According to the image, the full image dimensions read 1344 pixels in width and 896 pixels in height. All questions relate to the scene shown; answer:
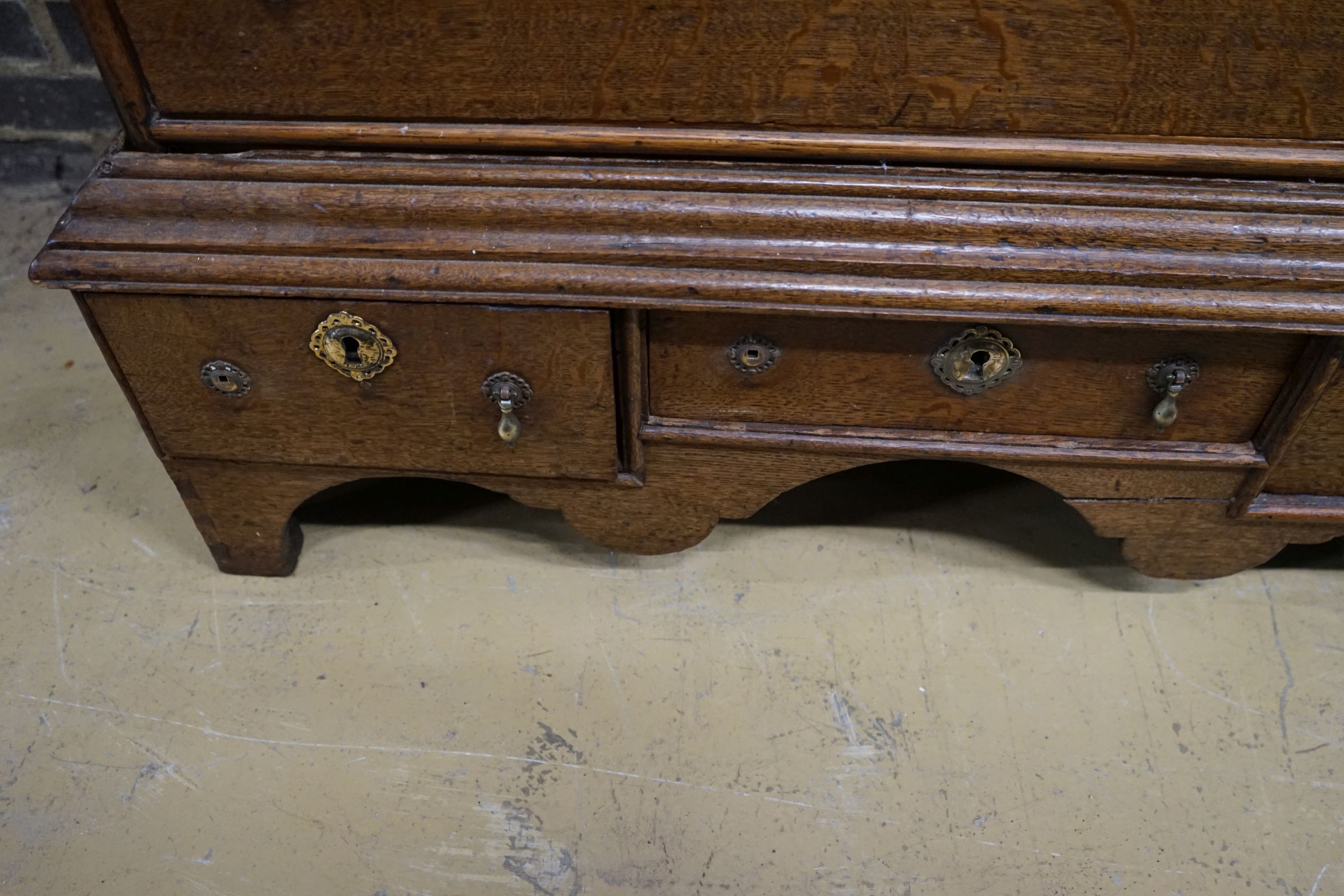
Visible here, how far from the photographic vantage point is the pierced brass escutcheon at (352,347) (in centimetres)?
99

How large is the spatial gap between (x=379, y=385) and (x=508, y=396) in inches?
6.1

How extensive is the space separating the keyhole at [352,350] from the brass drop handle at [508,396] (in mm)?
139

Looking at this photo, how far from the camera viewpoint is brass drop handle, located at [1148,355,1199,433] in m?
0.99

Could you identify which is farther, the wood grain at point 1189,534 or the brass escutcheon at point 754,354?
the wood grain at point 1189,534

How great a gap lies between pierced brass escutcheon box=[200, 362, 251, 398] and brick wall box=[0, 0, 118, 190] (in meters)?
1.23

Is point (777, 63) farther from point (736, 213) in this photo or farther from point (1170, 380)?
point (1170, 380)

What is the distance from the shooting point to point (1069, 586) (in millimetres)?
1358

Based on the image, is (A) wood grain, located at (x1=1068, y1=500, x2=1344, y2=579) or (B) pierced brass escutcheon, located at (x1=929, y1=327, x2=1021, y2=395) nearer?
(B) pierced brass escutcheon, located at (x1=929, y1=327, x2=1021, y2=395)

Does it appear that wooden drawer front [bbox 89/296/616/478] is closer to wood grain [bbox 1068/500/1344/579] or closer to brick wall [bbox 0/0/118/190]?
wood grain [bbox 1068/500/1344/579]

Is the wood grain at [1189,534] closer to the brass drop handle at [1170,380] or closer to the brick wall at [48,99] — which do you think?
the brass drop handle at [1170,380]

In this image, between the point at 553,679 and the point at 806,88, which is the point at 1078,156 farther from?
the point at 553,679

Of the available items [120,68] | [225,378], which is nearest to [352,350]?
[225,378]

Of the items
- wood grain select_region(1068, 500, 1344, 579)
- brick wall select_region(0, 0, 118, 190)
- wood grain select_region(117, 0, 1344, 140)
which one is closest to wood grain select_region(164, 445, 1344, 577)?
wood grain select_region(1068, 500, 1344, 579)

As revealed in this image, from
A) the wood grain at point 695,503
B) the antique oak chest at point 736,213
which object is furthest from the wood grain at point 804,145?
the wood grain at point 695,503
